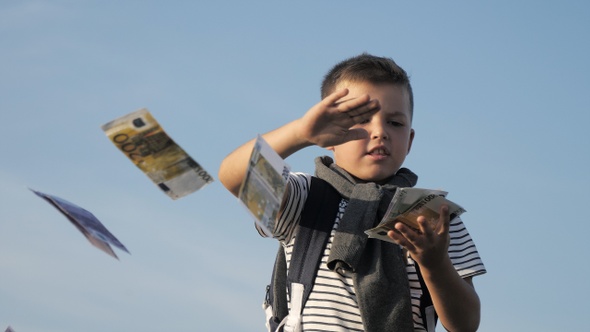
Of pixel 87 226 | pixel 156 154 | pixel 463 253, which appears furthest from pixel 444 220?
pixel 87 226

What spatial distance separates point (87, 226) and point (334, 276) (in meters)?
1.35

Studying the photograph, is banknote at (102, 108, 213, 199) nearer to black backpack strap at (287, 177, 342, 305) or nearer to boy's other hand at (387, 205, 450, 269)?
black backpack strap at (287, 177, 342, 305)

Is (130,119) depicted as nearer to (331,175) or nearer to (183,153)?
(183,153)

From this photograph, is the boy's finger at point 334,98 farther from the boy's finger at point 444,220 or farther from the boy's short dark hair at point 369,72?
the boy's short dark hair at point 369,72

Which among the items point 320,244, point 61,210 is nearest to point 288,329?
point 320,244

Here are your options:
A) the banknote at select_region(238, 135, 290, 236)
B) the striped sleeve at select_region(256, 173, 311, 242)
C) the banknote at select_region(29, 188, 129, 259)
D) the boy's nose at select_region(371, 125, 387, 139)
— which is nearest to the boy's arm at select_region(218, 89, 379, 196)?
the banknote at select_region(238, 135, 290, 236)

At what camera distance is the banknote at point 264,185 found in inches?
175

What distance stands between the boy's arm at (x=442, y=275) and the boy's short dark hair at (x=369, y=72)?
4.04 feet

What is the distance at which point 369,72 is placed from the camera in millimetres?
5695

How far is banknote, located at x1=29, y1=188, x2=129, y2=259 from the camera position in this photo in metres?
4.56

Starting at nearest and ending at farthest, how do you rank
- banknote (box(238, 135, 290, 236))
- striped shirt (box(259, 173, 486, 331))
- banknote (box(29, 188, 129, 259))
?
1. banknote (box(238, 135, 290, 236))
2. banknote (box(29, 188, 129, 259))
3. striped shirt (box(259, 173, 486, 331))

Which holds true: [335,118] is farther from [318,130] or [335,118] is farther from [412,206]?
[412,206]

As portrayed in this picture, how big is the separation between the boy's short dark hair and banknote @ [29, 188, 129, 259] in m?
1.86

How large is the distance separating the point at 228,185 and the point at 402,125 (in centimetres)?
118
